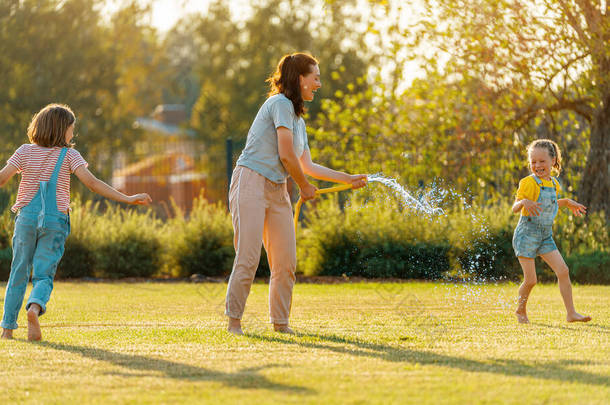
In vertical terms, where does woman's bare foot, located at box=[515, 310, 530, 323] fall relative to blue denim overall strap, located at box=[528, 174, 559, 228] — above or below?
below

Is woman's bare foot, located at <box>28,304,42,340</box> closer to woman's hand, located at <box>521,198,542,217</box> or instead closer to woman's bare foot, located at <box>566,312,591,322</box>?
woman's hand, located at <box>521,198,542,217</box>

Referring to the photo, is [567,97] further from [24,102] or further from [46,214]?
[24,102]

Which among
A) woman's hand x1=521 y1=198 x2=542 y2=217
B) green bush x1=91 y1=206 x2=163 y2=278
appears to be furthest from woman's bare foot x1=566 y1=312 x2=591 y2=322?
green bush x1=91 y1=206 x2=163 y2=278

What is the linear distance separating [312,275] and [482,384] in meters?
9.05

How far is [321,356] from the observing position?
528 centimetres

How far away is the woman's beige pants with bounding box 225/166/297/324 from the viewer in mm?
6391

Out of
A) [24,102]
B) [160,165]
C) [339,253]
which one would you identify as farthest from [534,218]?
[24,102]

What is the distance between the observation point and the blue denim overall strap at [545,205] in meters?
7.18

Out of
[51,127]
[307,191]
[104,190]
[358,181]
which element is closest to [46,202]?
[104,190]

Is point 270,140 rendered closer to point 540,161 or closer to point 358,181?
point 358,181

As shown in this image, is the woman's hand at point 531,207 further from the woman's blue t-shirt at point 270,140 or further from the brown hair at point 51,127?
the brown hair at point 51,127

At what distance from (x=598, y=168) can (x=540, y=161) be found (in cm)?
776

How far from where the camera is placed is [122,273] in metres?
13.8

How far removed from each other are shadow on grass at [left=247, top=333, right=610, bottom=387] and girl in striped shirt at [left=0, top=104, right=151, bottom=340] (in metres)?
1.48
